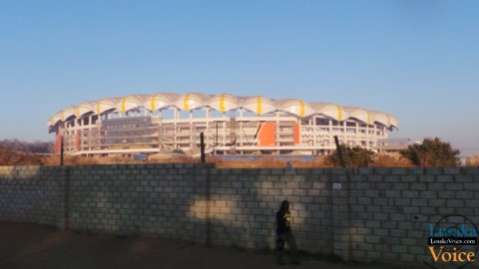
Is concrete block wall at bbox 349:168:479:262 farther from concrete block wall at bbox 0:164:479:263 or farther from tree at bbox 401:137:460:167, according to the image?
tree at bbox 401:137:460:167

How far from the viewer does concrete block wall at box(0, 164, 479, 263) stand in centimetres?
838

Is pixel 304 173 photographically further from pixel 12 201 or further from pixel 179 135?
pixel 179 135

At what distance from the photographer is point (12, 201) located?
1539 centimetres

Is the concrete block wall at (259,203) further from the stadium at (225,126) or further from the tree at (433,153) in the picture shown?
the stadium at (225,126)

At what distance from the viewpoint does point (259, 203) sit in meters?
10.3

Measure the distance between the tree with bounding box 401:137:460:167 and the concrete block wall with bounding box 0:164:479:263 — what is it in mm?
12795

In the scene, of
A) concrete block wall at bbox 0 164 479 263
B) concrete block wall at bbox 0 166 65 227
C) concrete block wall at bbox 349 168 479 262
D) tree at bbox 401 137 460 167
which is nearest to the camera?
concrete block wall at bbox 349 168 479 262

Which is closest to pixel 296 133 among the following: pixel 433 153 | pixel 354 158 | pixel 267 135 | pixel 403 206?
pixel 267 135

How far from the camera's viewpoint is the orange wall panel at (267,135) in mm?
104188

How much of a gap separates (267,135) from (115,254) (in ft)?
310

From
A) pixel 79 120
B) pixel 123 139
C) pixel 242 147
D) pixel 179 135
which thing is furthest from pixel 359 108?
pixel 79 120

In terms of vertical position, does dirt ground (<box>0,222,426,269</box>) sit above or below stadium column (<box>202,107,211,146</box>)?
below

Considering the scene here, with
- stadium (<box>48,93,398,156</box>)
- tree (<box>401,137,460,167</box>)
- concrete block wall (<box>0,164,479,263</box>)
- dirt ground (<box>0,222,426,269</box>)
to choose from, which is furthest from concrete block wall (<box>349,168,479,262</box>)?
stadium (<box>48,93,398,156</box>)

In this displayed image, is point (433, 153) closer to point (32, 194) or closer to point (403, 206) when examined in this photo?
point (403, 206)
